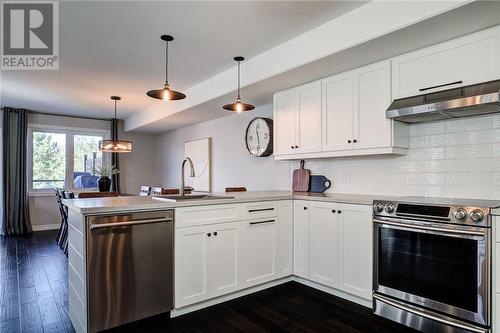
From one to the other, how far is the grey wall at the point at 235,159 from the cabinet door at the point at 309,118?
2.30ft

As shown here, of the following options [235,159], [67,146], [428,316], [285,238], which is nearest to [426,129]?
[428,316]

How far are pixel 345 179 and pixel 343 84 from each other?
103cm

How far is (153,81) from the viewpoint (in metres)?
4.21

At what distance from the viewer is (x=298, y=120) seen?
135 inches

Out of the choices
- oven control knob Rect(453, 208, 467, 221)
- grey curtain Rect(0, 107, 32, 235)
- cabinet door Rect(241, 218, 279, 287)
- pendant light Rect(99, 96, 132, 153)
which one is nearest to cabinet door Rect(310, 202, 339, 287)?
cabinet door Rect(241, 218, 279, 287)

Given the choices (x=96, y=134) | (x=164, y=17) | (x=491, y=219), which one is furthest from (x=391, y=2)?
(x=96, y=134)

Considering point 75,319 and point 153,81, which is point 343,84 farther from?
point 75,319

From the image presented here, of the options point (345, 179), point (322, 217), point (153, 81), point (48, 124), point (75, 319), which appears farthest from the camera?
point (48, 124)

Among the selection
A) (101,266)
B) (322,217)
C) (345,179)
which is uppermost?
(345,179)

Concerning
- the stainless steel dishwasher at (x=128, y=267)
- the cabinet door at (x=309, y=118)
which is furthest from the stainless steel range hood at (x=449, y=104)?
the stainless steel dishwasher at (x=128, y=267)

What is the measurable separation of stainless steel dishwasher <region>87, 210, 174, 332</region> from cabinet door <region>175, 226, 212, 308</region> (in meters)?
0.07

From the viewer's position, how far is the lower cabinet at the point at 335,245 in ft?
8.41

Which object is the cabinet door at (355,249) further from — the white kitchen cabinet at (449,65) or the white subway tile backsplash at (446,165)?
the white kitchen cabinet at (449,65)

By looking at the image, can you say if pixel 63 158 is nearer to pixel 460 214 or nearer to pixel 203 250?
pixel 203 250
